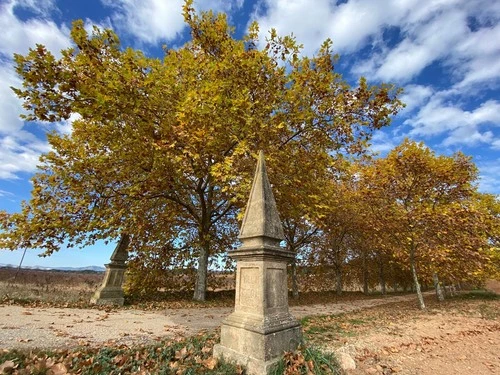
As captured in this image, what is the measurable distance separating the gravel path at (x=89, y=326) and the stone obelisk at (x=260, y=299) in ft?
8.11

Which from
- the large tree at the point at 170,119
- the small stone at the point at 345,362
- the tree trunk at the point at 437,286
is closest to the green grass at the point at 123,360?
the small stone at the point at 345,362

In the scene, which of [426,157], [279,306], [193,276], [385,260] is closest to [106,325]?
[279,306]

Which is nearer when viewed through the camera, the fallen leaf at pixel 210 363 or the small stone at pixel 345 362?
the fallen leaf at pixel 210 363

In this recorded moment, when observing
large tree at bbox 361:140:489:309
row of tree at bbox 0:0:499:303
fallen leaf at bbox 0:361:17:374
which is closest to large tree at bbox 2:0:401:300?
row of tree at bbox 0:0:499:303

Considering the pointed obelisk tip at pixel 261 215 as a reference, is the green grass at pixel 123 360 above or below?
below

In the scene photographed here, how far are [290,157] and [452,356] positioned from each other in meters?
7.07

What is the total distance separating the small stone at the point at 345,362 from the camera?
14.1ft

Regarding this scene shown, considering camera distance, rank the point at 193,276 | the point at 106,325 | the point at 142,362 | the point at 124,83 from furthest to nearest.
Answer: the point at 193,276 → the point at 124,83 → the point at 106,325 → the point at 142,362

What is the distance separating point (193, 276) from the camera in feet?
52.5

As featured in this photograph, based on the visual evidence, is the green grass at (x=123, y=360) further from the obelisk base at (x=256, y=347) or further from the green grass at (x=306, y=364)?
the green grass at (x=306, y=364)

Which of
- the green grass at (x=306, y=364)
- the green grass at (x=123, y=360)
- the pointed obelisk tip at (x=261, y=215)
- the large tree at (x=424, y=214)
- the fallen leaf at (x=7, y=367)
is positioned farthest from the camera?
the large tree at (x=424, y=214)

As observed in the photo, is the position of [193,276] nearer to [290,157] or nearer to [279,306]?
[290,157]

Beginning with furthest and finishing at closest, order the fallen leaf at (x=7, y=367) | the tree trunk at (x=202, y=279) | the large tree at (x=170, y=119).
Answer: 1. the tree trunk at (x=202, y=279)
2. the large tree at (x=170, y=119)
3. the fallen leaf at (x=7, y=367)

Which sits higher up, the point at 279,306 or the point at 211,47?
the point at 211,47
